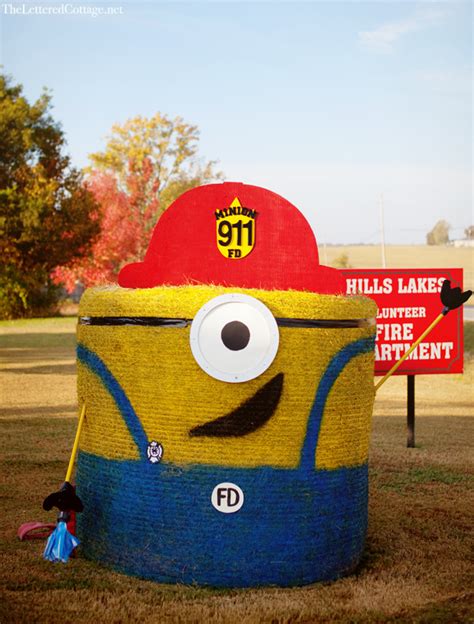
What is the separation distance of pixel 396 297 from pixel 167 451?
4.51 meters

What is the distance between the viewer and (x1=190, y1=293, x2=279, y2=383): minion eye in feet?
12.8

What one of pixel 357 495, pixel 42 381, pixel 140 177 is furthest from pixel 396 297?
pixel 140 177

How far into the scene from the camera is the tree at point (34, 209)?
32906 mm

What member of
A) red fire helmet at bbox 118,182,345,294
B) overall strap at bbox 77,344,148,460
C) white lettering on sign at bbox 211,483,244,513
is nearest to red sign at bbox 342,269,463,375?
red fire helmet at bbox 118,182,345,294

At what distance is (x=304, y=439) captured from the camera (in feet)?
13.2

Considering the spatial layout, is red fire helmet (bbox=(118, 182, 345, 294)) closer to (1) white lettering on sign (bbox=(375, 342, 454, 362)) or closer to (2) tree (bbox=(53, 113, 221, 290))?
(1) white lettering on sign (bbox=(375, 342, 454, 362))

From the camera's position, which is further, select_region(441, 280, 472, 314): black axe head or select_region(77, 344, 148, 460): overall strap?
select_region(441, 280, 472, 314): black axe head

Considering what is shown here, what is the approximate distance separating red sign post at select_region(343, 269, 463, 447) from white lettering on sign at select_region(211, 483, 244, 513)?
4.13 meters

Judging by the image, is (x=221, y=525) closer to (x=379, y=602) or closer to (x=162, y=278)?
(x=379, y=602)

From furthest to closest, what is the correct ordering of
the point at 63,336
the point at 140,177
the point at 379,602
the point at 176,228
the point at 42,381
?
the point at 140,177 < the point at 63,336 < the point at 42,381 < the point at 176,228 < the point at 379,602

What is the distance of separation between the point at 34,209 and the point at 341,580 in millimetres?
29856

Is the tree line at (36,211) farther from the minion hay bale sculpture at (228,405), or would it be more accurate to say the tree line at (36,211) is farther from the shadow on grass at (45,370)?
the minion hay bale sculpture at (228,405)

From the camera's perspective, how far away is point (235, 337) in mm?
3928

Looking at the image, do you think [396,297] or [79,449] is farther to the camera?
[396,297]
